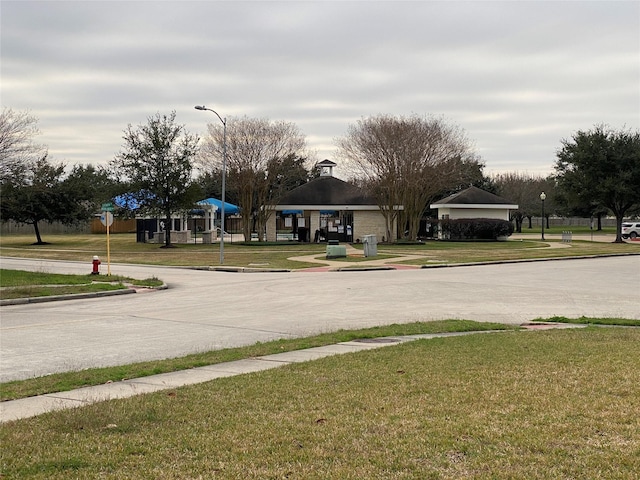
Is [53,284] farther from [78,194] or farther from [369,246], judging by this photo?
[78,194]

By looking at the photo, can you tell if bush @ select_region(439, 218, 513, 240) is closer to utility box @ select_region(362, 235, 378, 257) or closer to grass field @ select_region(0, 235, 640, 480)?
utility box @ select_region(362, 235, 378, 257)

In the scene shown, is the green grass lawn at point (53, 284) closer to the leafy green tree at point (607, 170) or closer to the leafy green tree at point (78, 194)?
the leafy green tree at point (78, 194)

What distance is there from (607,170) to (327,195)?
74.2 ft

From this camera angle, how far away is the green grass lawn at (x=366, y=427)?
456 cm

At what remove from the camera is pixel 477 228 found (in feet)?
183

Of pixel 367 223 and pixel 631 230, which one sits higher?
pixel 367 223

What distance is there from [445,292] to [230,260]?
18.8 m

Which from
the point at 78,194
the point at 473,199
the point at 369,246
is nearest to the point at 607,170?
the point at 473,199

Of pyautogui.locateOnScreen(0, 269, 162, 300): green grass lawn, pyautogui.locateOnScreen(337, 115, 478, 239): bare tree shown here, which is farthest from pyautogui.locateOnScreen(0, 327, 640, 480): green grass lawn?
pyautogui.locateOnScreen(337, 115, 478, 239): bare tree

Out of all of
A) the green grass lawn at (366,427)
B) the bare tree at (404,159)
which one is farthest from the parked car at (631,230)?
the green grass lawn at (366,427)

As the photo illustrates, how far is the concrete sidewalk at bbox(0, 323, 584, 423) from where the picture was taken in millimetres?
7094

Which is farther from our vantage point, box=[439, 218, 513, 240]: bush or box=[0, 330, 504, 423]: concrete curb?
box=[439, 218, 513, 240]: bush

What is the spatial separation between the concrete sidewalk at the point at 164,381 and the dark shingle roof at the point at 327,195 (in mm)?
43534

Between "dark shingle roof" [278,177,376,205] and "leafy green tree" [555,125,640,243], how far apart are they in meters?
17.0
